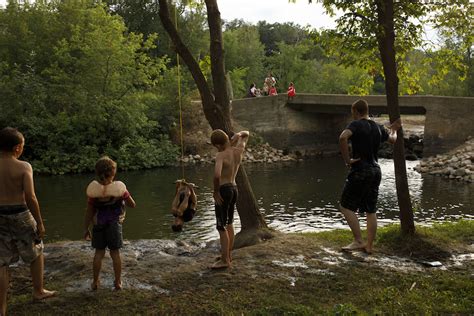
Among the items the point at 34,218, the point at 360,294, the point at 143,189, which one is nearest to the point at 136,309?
the point at 34,218

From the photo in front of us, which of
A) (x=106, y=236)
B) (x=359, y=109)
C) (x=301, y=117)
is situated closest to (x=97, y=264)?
(x=106, y=236)

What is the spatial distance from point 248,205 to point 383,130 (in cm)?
267

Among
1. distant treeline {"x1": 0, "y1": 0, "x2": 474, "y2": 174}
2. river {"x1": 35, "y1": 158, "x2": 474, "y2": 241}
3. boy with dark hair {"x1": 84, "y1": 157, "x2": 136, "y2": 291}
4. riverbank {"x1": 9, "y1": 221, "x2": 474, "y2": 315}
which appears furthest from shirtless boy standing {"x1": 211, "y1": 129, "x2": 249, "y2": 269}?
distant treeline {"x1": 0, "y1": 0, "x2": 474, "y2": 174}

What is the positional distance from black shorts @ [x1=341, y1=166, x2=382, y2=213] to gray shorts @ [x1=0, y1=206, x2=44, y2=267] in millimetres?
3922

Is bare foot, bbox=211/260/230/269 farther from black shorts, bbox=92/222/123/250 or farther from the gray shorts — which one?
the gray shorts

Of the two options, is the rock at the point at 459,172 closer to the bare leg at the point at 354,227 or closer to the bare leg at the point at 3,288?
the bare leg at the point at 354,227

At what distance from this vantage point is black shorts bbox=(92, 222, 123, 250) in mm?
5711

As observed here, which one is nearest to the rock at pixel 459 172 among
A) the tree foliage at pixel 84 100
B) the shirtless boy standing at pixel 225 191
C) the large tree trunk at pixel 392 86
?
the tree foliage at pixel 84 100

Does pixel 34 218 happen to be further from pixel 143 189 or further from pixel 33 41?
pixel 33 41

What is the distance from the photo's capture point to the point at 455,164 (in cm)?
2448

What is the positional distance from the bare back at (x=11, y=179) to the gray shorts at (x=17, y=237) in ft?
0.34

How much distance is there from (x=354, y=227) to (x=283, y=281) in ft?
5.37

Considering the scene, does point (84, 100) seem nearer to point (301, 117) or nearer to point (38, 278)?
point (301, 117)

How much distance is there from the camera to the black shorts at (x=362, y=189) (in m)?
7.11
